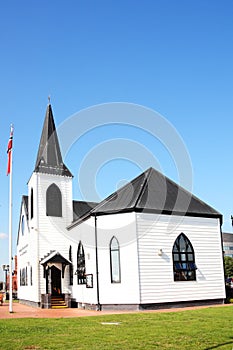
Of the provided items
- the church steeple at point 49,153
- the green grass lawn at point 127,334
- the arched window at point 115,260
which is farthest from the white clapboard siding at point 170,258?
the church steeple at point 49,153

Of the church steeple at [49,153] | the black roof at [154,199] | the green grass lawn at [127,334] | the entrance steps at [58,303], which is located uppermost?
the church steeple at [49,153]

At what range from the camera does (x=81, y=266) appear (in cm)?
2464

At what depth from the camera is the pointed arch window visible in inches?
943

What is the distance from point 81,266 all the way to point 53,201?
6842 mm

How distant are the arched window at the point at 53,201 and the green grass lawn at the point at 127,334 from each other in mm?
15462

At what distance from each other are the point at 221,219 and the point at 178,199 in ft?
9.69

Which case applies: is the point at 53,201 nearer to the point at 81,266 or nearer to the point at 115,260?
the point at 81,266

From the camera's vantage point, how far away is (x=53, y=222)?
29203 millimetres

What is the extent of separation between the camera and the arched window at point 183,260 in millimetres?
21531

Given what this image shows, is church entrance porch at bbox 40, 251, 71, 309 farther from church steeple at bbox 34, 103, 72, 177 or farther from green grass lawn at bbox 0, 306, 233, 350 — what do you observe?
green grass lawn at bbox 0, 306, 233, 350

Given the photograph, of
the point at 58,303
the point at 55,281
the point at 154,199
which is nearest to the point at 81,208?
the point at 55,281

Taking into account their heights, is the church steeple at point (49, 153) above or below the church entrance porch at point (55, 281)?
above

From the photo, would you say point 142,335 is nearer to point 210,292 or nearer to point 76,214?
point 210,292

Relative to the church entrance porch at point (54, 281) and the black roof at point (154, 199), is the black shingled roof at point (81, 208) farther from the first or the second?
the black roof at point (154, 199)
